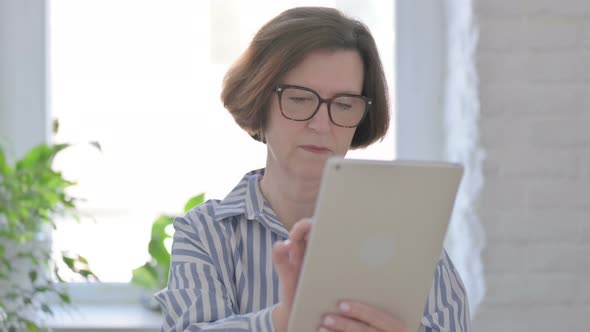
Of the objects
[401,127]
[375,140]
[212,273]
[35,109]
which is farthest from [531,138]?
[35,109]

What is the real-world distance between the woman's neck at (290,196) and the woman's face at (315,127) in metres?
0.02

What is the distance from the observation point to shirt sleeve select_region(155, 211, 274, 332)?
1.05 metres

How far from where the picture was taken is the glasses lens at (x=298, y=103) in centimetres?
122

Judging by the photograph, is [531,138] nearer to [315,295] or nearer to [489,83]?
Answer: [489,83]

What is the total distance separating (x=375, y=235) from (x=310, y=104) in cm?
36

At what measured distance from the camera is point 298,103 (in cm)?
123

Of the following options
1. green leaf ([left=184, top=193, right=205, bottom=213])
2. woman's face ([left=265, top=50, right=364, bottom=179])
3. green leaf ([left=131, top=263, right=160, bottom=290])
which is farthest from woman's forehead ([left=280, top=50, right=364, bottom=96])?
green leaf ([left=131, top=263, right=160, bottom=290])

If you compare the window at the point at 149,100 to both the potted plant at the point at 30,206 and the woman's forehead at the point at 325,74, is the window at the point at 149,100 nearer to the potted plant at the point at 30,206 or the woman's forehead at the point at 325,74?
the potted plant at the point at 30,206

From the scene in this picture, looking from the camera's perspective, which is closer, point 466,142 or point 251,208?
point 251,208

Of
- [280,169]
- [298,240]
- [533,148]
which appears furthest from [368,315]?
[533,148]

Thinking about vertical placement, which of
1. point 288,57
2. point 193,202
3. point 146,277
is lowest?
point 146,277

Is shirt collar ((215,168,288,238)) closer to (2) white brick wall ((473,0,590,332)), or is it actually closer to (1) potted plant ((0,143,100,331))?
(1) potted plant ((0,143,100,331))

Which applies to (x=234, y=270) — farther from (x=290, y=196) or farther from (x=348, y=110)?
(x=348, y=110)

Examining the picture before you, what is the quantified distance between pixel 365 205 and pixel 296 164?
0.37 meters
